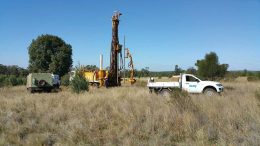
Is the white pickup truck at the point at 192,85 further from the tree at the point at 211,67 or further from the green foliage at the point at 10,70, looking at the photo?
the green foliage at the point at 10,70

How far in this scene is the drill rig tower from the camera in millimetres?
33719

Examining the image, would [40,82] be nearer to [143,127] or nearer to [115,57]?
[115,57]

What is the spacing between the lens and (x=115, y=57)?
34.4 m

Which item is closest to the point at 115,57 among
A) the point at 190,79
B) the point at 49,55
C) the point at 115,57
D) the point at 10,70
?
the point at 115,57

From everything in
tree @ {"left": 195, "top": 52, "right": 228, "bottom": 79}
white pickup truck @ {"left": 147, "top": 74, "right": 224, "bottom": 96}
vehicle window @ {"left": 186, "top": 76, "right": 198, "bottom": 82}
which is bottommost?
white pickup truck @ {"left": 147, "top": 74, "right": 224, "bottom": 96}

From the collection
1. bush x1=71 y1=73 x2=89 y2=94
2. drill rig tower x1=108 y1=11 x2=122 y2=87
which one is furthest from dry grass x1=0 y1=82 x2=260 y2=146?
drill rig tower x1=108 y1=11 x2=122 y2=87

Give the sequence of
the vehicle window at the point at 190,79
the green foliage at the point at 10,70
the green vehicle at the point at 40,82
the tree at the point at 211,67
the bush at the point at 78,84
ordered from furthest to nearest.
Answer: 1. the green foliage at the point at 10,70
2. the tree at the point at 211,67
3. the green vehicle at the point at 40,82
4. the bush at the point at 78,84
5. the vehicle window at the point at 190,79

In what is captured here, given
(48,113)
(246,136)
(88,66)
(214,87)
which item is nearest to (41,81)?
(88,66)

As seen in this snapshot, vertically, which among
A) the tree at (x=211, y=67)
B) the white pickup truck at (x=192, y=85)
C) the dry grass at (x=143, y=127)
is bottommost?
the dry grass at (x=143, y=127)

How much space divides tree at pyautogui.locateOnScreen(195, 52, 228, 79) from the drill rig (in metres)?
24.2

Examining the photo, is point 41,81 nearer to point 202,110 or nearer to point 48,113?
point 48,113

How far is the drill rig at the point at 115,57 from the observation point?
111 feet

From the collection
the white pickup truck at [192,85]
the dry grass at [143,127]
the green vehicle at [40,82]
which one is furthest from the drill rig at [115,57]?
the dry grass at [143,127]

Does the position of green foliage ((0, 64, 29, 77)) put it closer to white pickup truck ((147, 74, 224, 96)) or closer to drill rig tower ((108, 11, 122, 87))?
drill rig tower ((108, 11, 122, 87))
